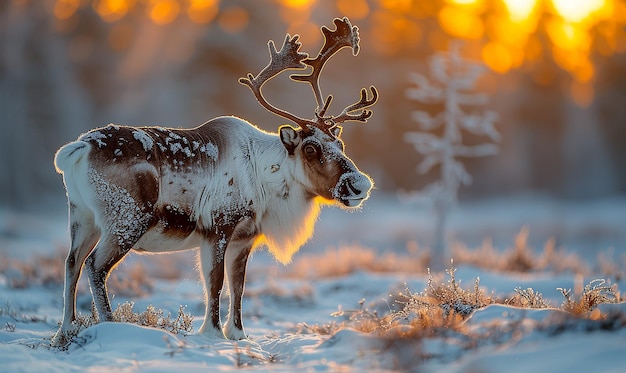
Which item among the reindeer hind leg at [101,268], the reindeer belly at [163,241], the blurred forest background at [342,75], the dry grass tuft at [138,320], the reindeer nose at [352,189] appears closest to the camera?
the reindeer hind leg at [101,268]

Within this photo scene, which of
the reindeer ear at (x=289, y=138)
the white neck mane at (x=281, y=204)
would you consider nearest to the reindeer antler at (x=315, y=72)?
the reindeer ear at (x=289, y=138)

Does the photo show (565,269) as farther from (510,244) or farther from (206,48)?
(206,48)

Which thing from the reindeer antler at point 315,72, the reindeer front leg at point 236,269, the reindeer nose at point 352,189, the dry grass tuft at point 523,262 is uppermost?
the reindeer antler at point 315,72

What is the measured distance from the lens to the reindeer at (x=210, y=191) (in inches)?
→ 235

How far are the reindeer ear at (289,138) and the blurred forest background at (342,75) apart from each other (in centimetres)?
2998

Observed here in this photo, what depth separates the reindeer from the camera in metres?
5.96

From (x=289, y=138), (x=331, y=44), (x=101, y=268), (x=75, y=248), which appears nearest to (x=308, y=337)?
(x=101, y=268)

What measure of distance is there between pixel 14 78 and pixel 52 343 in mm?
35062

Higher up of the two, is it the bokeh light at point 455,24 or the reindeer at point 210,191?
the bokeh light at point 455,24

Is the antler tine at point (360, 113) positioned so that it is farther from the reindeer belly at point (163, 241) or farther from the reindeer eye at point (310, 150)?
the reindeer belly at point (163, 241)

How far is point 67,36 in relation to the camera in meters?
39.6

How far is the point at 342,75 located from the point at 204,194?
35.9m

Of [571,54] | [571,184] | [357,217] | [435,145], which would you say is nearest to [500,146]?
[571,184]

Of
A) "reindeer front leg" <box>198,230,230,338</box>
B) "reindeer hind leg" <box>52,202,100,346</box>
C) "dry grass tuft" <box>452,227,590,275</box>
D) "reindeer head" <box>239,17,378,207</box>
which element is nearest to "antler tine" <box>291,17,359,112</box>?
"reindeer head" <box>239,17,378,207</box>
